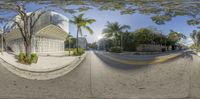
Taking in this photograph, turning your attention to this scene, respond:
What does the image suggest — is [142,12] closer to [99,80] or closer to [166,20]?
[166,20]

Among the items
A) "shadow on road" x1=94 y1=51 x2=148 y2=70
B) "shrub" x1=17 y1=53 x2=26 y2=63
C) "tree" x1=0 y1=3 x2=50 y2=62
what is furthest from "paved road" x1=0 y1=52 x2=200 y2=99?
"tree" x1=0 y1=3 x2=50 y2=62

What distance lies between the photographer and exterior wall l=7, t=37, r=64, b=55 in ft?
5.91

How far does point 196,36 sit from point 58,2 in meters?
1.23

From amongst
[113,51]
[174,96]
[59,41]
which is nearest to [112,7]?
[113,51]

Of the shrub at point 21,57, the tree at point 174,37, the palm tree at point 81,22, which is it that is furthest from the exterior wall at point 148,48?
the shrub at point 21,57

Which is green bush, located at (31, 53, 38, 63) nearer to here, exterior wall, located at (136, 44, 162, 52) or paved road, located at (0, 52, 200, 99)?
paved road, located at (0, 52, 200, 99)

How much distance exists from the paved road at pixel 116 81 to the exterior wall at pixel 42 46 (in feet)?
0.82

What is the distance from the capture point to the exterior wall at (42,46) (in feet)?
5.91

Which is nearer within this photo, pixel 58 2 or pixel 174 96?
pixel 58 2

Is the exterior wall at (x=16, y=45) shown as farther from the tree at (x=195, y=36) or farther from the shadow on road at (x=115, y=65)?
the tree at (x=195, y=36)

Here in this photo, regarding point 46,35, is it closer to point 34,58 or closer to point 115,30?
point 34,58

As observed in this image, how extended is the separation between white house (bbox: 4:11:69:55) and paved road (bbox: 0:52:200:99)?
279 mm

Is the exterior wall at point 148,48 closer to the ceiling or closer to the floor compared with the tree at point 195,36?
closer to the floor

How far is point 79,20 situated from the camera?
1.91 m
